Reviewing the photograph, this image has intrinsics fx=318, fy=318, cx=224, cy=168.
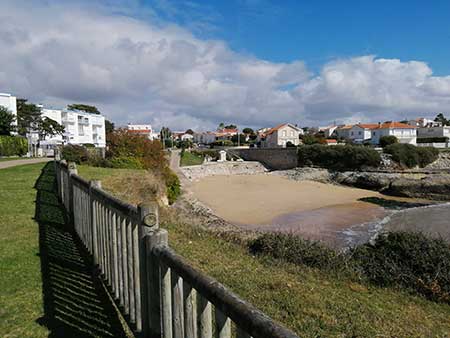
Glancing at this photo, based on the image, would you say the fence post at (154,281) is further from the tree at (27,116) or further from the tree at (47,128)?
the tree at (47,128)

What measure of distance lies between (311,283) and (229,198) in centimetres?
2385

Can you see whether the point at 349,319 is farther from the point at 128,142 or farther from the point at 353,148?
the point at 353,148

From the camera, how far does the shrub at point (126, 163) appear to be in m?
20.2

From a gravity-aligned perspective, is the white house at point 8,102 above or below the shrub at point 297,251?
above

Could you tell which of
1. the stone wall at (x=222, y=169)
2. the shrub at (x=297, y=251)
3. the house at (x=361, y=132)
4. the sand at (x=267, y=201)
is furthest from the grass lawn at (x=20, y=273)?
the house at (x=361, y=132)

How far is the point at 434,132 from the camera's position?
92.4 m

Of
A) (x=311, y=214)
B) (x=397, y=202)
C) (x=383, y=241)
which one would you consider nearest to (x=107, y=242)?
(x=383, y=241)

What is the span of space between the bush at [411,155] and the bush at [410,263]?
48712 mm

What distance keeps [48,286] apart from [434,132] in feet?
358

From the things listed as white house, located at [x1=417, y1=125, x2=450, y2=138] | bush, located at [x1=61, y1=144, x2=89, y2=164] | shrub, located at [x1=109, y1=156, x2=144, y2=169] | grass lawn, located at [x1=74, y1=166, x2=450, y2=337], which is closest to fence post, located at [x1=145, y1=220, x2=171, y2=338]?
grass lawn, located at [x1=74, y1=166, x2=450, y2=337]

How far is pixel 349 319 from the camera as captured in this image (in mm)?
4703

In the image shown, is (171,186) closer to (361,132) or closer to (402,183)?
(402,183)

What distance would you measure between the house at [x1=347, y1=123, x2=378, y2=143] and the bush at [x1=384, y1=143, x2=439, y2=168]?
3822 centimetres

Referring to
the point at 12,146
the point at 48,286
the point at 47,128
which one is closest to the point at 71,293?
the point at 48,286
